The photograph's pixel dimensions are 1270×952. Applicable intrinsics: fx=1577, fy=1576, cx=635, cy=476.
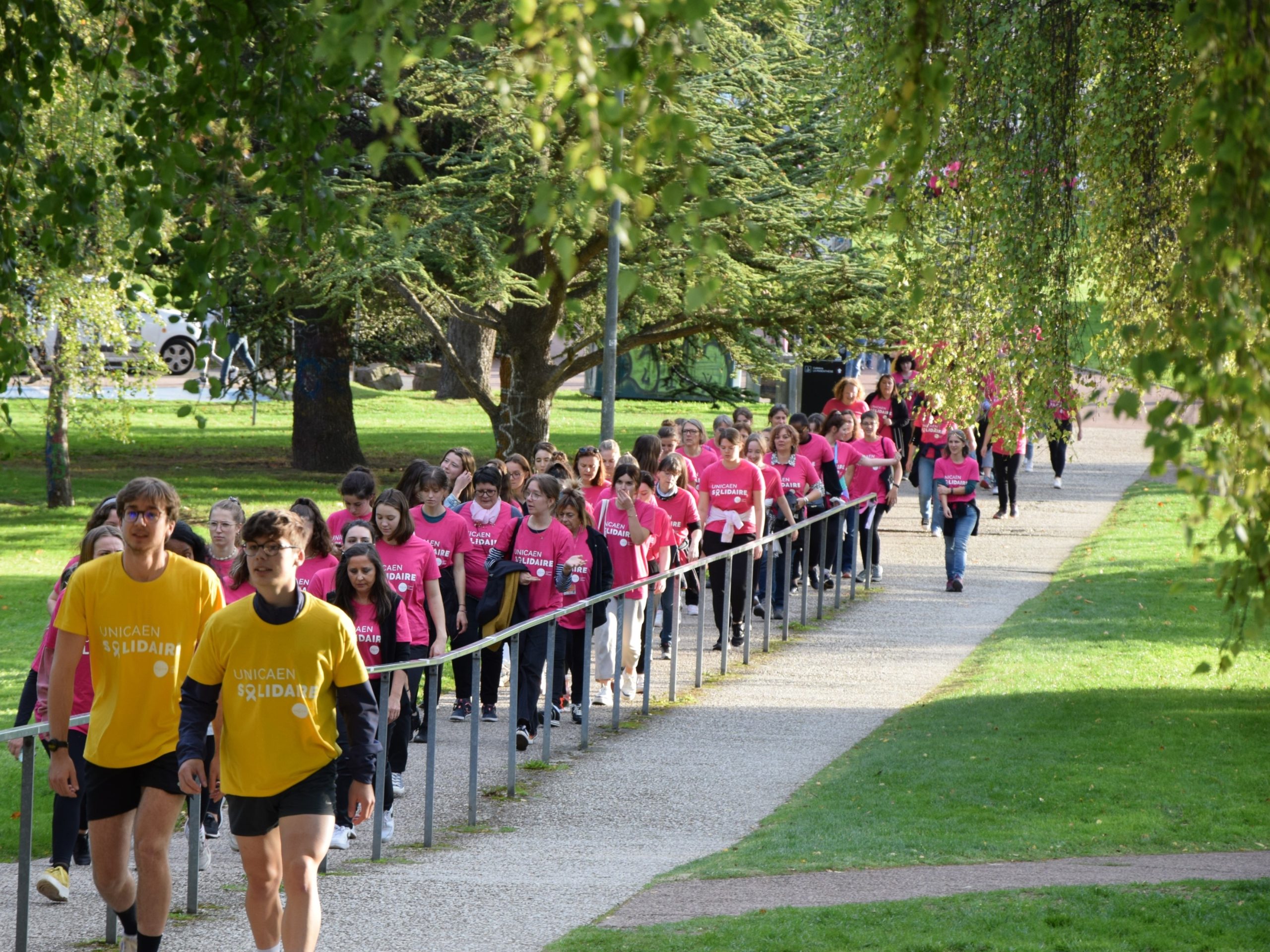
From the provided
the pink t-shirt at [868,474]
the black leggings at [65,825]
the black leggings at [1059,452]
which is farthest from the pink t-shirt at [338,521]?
the pink t-shirt at [868,474]

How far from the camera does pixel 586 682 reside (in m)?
10.5

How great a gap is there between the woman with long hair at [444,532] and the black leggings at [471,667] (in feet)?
0.22

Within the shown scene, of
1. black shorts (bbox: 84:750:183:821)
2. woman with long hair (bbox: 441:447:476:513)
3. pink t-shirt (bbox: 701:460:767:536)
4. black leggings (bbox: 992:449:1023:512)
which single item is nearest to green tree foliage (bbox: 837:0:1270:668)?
pink t-shirt (bbox: 701:460:767:536)

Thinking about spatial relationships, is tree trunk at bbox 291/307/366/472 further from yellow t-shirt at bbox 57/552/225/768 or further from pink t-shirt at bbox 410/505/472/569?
yellow t-shirt at bbox 57/552/225/768

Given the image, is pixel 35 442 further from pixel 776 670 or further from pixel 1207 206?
pixel 1207 206

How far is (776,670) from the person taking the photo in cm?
1327

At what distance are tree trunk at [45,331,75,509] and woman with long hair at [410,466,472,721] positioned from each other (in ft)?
31.9

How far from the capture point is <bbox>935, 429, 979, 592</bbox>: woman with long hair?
15977mm

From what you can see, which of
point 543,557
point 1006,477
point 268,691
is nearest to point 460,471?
point 543,557

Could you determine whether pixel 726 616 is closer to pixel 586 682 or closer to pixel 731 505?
pixel 731 505

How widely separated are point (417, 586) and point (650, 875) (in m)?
2.38

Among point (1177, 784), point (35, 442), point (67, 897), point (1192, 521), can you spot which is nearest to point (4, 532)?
point (35, 442)

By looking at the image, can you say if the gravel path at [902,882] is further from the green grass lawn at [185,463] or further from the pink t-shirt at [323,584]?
the green grass lawn at [185,463]

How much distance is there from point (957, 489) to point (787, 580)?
8.74 ft
